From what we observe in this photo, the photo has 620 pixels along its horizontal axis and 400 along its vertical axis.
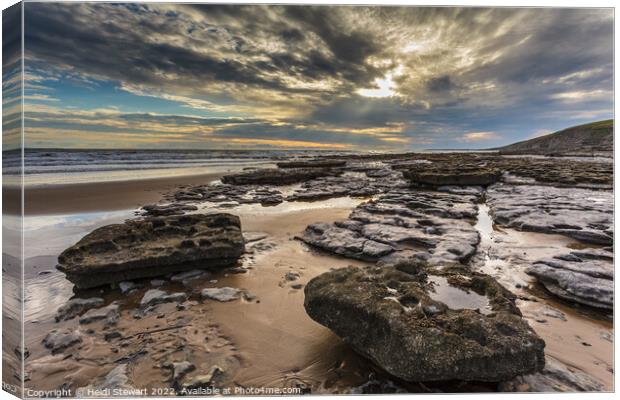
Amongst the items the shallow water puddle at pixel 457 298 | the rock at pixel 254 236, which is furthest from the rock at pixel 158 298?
the shallow water puddle at pixel 457 298

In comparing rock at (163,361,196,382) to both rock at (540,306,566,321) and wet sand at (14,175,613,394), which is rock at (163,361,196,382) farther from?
rock at (540,306,566,321)

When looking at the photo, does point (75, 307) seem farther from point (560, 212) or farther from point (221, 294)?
point (560, 212)

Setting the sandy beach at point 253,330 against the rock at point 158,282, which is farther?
the rock at point 158,282

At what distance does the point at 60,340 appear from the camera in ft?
11.4

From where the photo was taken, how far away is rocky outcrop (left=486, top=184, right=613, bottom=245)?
22.0ft

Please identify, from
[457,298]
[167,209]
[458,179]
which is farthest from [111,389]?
[458,179]

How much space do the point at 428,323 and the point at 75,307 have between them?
184 inches

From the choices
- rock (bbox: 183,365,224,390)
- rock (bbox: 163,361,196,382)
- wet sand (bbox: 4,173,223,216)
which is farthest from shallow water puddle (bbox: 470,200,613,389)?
wet sand (bbox: 4,173,223,216)

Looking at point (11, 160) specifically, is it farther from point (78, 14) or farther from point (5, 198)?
point (78, 14)

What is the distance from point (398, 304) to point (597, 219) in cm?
773

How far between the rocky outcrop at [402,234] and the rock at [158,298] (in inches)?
120

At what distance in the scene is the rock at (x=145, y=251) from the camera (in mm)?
4680

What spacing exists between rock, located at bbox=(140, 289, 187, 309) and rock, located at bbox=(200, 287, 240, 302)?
0.99 ft

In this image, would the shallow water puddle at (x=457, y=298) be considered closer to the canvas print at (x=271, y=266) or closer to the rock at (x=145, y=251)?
the canvas print at (x=271, y=266)
